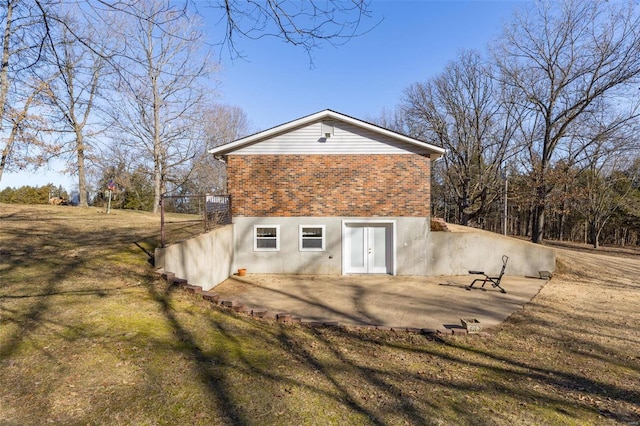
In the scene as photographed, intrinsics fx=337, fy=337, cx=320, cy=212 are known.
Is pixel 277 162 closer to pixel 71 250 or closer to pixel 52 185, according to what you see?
pixel 71 250

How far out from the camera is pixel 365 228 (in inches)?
510

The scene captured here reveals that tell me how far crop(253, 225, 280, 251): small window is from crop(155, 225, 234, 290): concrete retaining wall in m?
0.93

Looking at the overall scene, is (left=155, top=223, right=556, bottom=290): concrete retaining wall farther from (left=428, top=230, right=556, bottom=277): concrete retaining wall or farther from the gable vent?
the gable vent

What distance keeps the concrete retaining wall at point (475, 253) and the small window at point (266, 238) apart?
19.5ft

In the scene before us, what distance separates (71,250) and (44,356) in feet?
18.9

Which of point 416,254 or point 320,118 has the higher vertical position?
point 320,118

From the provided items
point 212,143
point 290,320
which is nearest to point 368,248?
point 290,320

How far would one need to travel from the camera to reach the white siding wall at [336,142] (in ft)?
42.1

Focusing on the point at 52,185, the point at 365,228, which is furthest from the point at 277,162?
the point at 52,185

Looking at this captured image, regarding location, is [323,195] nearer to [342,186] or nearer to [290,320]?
[342,186]

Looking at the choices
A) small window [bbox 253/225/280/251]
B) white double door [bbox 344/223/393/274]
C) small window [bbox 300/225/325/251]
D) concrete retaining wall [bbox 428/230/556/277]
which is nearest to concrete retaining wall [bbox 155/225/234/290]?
small window [bbox 253/225/280/251]

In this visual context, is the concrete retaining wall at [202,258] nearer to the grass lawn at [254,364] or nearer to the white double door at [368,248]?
the grass lawn at [254,364]

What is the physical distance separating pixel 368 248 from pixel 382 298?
3.52 metres

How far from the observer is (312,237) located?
12891 mm
